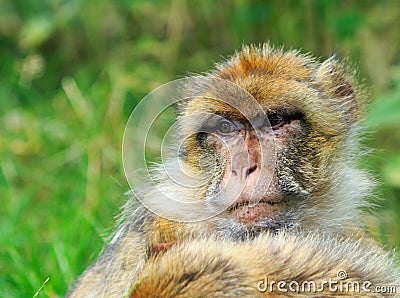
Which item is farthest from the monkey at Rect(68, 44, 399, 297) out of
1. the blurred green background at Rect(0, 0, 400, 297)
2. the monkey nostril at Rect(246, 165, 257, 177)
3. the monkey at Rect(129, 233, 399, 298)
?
the blurred green background at Rect(0, 0, 400, 297)

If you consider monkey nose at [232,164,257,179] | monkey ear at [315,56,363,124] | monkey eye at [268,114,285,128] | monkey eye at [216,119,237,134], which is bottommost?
monkey nose at [232,164,257,179]

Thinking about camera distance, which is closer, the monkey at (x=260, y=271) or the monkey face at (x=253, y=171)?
the monkey at (x=260, y=271)

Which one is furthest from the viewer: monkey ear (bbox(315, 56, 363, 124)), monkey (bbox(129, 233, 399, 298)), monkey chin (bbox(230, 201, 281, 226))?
monkey ear (bbox(315, 56, 363, 124))

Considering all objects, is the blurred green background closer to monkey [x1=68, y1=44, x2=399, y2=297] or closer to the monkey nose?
monkey [x1=68, y1=44, x2=399, y2=297]

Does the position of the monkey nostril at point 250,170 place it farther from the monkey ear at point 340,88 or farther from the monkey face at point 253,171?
the monkey ear at point 340,88

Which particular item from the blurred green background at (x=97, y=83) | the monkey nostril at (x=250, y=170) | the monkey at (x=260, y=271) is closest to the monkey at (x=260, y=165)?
the monkey nostril at (x=250, y=170)

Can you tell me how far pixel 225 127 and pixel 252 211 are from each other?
62 centimetres

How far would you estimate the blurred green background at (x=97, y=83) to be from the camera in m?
5.23

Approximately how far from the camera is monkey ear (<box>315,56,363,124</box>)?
4.23 metres

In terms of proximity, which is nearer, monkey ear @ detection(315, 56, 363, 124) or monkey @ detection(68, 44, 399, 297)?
monkey @ detection(68, 44, 399, 297)

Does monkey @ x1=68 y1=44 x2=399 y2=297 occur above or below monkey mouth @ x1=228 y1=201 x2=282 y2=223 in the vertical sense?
above

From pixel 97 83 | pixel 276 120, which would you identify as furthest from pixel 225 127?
pixel 97 83

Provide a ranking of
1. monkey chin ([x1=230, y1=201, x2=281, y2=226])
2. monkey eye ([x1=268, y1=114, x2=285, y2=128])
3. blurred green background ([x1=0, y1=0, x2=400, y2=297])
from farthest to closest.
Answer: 1. blurred green background ([x1=0, y1=0, x2=400, y2=297])
2. monkey eye ([x1=268, y1=114, x2=285, y2=128])
3. monkey chin ([x1=230, y1=201, x2=281, y2=226])

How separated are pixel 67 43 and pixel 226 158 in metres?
6.66
